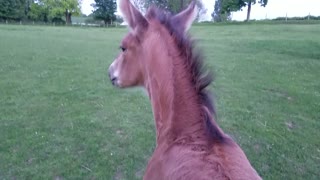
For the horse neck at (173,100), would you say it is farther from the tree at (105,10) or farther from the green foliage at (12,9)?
the green foliage at (12,9)

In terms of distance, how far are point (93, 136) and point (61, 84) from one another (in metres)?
4.61

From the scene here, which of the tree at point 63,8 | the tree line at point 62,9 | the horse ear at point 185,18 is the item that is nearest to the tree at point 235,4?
the tree line at point 62,9

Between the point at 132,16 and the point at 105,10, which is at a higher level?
the point at 105,10

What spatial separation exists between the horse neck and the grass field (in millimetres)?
300

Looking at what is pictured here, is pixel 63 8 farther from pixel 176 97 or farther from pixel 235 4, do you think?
pixel 176 97

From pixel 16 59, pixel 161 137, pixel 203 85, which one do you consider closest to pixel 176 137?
pixel 161 137

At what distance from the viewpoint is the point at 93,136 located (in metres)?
6.73

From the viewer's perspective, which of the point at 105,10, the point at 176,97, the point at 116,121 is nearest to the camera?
the point at 176,97

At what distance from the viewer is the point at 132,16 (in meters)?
3.12

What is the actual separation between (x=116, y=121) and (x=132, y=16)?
4.65 m

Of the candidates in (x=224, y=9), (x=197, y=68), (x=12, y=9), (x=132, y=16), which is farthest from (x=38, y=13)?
(x=197, y=68)

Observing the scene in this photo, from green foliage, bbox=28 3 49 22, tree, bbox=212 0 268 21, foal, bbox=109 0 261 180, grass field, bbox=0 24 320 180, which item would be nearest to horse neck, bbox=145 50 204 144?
foal, bbox=109 0 261 180

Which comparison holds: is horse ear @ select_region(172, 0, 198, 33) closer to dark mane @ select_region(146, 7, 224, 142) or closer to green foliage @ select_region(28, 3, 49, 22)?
dark mane @ select_region(146, 7, 224, 142)

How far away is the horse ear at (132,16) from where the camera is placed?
3.08 metres
